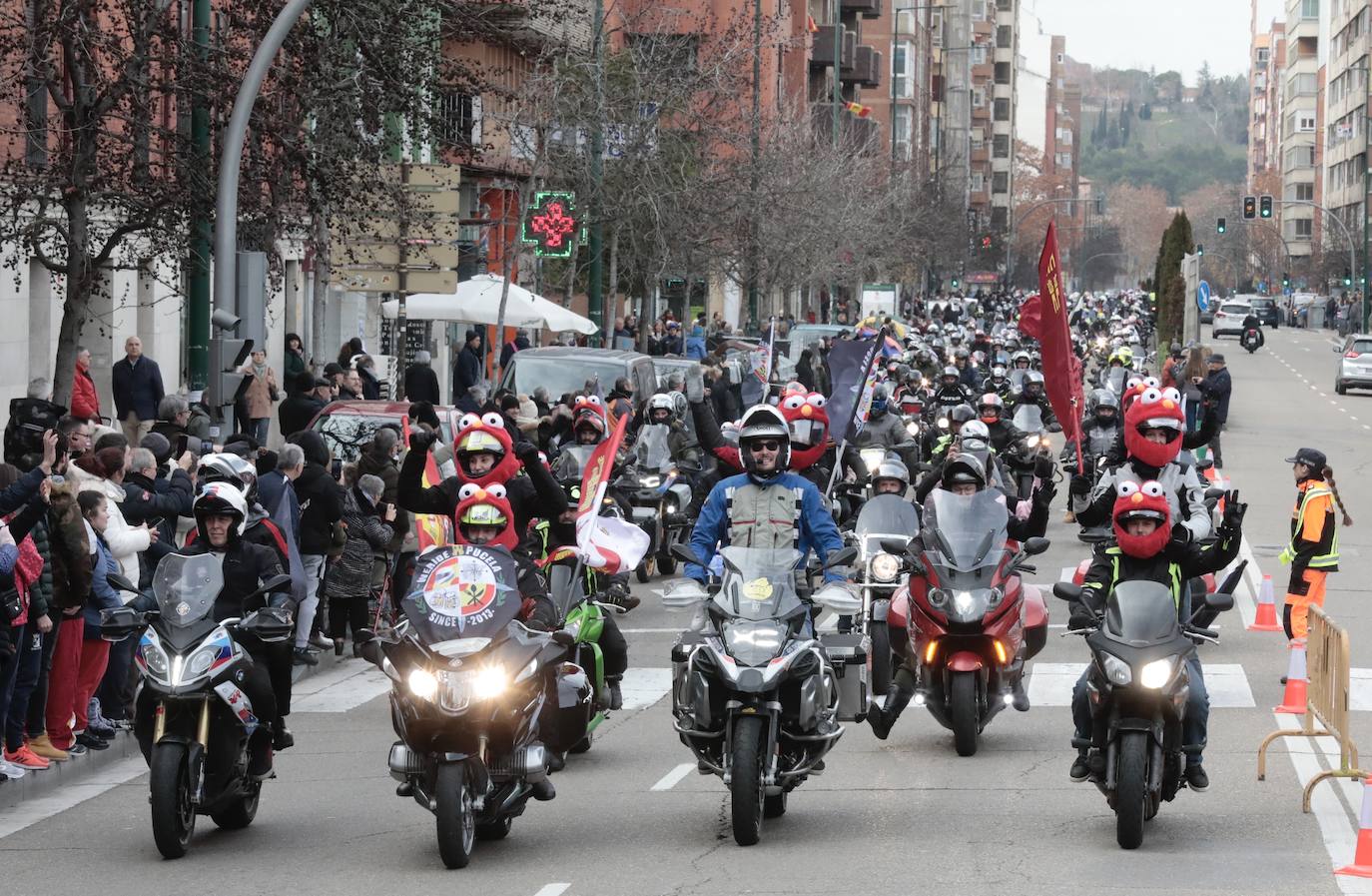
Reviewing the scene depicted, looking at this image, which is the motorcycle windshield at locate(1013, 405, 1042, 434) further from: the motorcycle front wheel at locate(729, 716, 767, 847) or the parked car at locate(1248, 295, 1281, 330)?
the parked car at locate(1248, 295, 1281, 330)

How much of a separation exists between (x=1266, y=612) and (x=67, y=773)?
32.9 ft

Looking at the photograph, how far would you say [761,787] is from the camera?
10391 millimetres

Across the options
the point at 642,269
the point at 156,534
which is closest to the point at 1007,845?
the point at 156,534

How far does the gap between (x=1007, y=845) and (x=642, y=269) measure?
3875 cm

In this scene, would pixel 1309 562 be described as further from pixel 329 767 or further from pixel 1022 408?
pixel 1022 408

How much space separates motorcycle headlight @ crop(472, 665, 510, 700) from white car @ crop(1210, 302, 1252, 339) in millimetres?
94940

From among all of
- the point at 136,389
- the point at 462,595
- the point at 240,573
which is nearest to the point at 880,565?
the point at 240,573

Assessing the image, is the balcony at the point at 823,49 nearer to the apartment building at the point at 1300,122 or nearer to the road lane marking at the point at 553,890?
the apartment building at the point at 1300,122

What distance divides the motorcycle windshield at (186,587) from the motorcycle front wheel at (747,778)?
2331mm

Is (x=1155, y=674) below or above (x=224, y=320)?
below

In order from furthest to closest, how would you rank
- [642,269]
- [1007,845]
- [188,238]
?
[642,269] < [188,238] < [1007,845]

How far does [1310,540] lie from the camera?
16.4m

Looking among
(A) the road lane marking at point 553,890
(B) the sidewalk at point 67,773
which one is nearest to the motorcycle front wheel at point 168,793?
(A) the road lane marking at point 553,890

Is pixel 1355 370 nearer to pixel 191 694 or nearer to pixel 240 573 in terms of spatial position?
pixel 240 573
